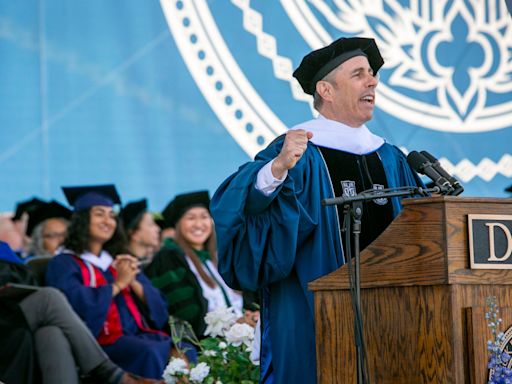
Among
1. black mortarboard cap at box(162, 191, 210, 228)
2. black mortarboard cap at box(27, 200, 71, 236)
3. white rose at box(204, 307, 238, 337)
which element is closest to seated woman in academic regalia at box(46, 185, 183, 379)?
black mortarboard cap at box(27, 200, 71, 236)

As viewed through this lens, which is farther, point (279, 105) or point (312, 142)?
point (279, 105)

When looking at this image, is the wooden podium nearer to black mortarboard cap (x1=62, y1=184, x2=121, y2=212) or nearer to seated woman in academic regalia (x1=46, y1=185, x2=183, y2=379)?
seated woman in academic regalia (x1=46, y1=185, x2=183, y2=379)

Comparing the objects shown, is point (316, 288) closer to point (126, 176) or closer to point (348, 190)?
point (348, 190)

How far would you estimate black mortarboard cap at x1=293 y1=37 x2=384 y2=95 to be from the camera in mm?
3811

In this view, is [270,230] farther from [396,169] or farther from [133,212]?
[133,212]

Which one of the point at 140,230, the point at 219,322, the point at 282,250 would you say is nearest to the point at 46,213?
the point at 140,230

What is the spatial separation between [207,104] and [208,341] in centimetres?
217

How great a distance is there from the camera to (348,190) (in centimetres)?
363

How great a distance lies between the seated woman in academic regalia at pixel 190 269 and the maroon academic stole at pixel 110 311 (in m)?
0.32

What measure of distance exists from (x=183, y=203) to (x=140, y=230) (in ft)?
1.65

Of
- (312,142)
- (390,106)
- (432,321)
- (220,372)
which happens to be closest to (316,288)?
(432,321)

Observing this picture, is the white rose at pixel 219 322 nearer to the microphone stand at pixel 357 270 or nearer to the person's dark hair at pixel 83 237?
the person's dark hair at pixel 83 237

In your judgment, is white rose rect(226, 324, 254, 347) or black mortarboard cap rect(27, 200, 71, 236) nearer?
white rose rect(226, 324, 254, 347)

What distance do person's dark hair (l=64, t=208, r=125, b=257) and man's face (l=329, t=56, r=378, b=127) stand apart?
9.59 feet
